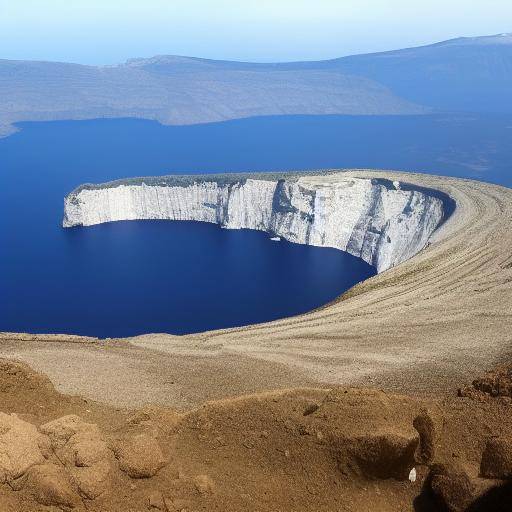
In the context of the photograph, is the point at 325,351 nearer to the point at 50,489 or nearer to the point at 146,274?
the point at 50,489

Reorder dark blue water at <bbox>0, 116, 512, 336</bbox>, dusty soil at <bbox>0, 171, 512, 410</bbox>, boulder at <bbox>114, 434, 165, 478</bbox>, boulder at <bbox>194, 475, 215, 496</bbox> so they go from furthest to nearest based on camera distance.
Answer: dark blue water at <bbox>0, 116, 512, 336</bbox> < dusty soil at <bbox>0, 171, 512, 410</bbox> < boulder at <bbox>114, 434, 165, 478</bbox> < boulder at <bbox>194, 475, 215, 496</bbox>

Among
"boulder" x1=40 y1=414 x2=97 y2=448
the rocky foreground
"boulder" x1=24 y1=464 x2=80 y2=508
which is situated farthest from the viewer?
"boulder" x1=40 y1=414 x2=97 y2=448

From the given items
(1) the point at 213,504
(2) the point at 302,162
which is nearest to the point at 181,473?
(1) the point at 213,504

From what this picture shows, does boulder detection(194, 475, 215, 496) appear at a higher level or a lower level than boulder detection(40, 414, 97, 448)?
lower

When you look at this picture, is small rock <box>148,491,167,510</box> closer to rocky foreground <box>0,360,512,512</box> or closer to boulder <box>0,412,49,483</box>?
rocky foreground <box>0,360,512,512</box>

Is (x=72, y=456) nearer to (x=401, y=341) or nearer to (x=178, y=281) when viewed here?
(x=401, y=341)

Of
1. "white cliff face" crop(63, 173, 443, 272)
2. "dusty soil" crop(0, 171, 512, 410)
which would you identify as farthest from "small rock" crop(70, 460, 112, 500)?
"white cliff face" crop(63, 173, 443, 272)

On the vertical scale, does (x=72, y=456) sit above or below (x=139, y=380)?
above
